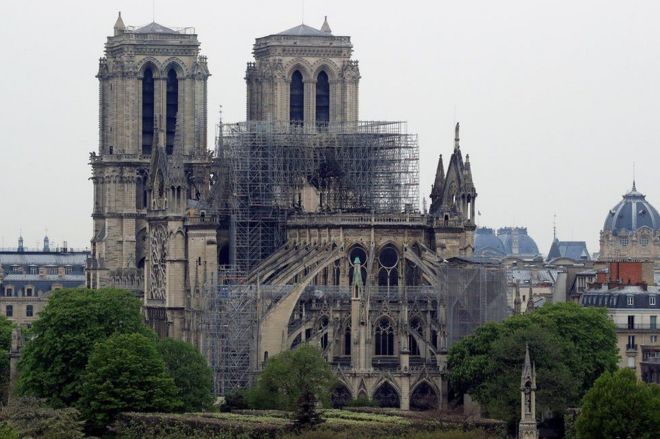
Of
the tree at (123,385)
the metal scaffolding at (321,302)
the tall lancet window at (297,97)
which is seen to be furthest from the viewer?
the tall lancet window at (297,97)

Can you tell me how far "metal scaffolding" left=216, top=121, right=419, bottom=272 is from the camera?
6880 inches

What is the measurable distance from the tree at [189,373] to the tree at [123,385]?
103 inches

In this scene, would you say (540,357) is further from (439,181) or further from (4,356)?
(4,356)

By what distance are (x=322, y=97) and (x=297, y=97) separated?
148cm

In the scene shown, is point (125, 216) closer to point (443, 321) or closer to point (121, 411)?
point (443, 321)

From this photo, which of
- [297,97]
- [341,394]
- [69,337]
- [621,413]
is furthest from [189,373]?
[297,97]

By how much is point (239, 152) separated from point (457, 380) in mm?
24072

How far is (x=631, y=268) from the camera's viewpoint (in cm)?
18875

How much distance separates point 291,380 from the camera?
151m

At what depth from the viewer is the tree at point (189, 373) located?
148m

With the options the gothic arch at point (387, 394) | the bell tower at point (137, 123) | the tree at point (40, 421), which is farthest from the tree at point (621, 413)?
the bell tower at point (137, 123)

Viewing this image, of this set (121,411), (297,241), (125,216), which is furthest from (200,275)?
(121,411)

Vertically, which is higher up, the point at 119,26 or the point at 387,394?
the point at 119,26

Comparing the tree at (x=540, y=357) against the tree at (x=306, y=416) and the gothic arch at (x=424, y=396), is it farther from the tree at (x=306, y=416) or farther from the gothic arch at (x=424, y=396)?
the tree at (x=306, y=416)
